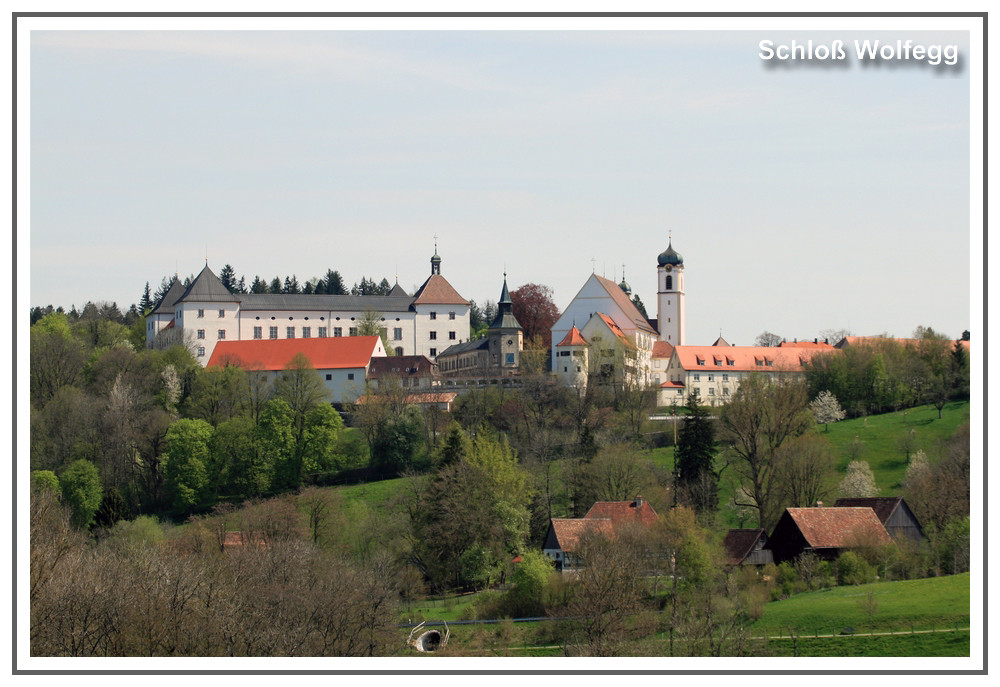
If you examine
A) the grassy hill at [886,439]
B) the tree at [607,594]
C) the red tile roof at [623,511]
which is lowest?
the tree at [607,594]

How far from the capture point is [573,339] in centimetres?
7450

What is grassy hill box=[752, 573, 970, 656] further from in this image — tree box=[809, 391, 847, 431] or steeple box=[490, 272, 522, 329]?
steeple box=[490, 272, 522, 329]

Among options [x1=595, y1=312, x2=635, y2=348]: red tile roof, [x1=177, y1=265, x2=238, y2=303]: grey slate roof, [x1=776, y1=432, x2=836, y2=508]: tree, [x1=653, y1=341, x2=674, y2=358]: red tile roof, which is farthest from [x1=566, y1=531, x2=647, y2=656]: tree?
[x1=177, y1=265, x2=238, y2=303]: grey slate roof

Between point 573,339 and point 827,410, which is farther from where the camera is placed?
point 573,339

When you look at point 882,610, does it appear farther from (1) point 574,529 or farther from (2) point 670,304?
(2) point 670,304

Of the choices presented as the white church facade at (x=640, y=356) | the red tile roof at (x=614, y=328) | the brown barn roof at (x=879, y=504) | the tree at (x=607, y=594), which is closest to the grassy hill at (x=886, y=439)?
the brown barn roof at (x=879, y=504)

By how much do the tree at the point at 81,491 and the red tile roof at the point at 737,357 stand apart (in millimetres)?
36112

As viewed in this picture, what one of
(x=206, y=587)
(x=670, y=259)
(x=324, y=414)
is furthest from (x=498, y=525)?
(x=670, y=259)

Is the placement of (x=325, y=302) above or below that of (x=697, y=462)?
above

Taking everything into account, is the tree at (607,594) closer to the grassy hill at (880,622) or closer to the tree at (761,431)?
the grassy hill at (880,622)

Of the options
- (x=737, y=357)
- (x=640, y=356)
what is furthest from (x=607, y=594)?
(x=737, y=357)

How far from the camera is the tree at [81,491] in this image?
54531 millimetres

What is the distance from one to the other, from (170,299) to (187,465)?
110ft
